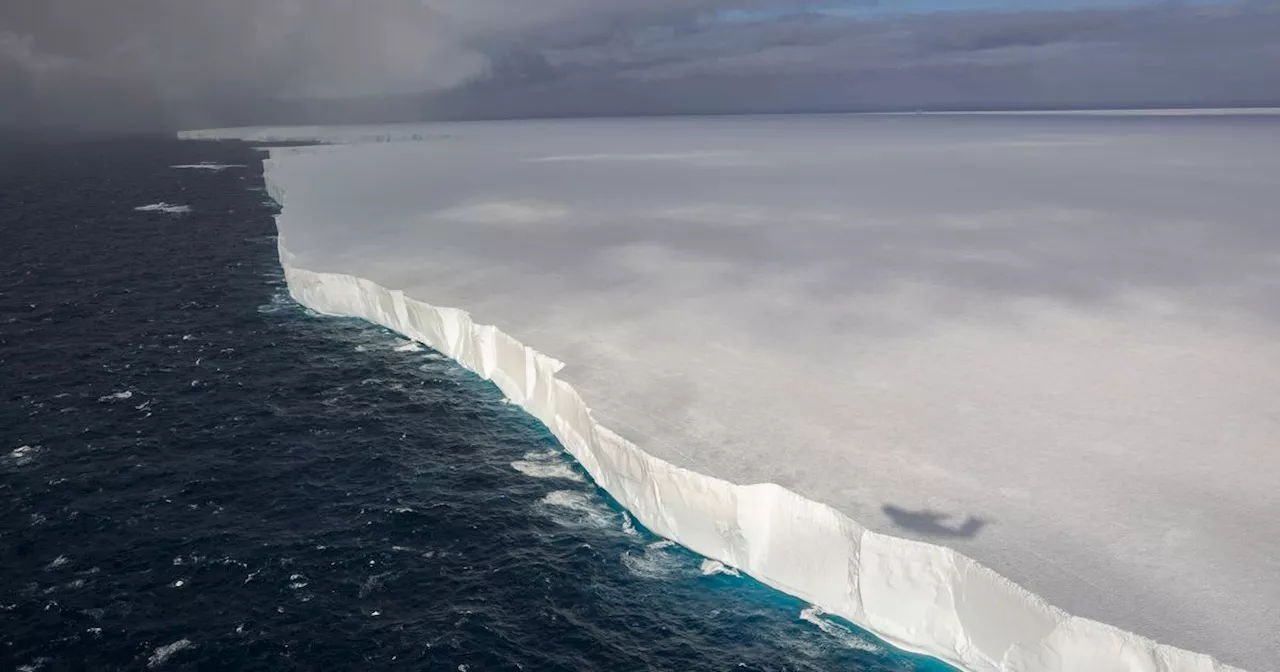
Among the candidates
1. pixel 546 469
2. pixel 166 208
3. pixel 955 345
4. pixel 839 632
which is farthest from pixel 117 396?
pixel 166 208

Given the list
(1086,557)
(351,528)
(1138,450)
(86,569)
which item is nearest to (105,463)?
(86,569)

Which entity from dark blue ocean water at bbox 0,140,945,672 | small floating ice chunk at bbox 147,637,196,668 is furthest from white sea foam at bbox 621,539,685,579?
small floating ice chunk at bbox 147,637,196,668

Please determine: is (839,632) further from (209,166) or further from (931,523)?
(209,166)

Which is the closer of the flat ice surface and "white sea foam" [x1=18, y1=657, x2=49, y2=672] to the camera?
"white sea foam" [x1=18, y1=657, x2=49, y2=672]

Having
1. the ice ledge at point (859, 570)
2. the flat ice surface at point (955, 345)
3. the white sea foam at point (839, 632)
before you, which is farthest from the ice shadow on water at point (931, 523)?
the white sea foam at point (839, 632)

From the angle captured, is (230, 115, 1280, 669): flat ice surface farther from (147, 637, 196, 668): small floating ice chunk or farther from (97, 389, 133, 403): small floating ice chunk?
(147, 637, 196, 668): small floating ice chunk

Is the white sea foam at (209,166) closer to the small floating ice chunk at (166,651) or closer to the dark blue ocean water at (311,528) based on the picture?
the dark blue ocean water at (311,528)
